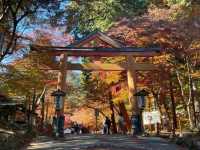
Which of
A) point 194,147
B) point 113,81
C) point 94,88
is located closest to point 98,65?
point 113,81

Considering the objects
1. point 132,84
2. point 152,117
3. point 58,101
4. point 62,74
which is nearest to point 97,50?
point 62,74

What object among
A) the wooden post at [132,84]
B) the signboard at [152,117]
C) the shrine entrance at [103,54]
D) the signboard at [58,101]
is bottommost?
the signboard at [152,117]

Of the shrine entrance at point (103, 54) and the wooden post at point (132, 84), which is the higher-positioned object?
the shrine entrance at point (103, 54)

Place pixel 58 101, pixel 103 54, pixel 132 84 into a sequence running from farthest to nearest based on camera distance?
1. pixel 103 54
2. pixel 132 84
3. pixel 58 101

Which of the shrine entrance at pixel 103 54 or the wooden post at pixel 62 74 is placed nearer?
the wooden post at pixel 62 74

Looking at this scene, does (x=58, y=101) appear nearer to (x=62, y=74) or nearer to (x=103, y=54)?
(x=62, y=74)

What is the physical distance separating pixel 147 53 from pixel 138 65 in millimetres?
870

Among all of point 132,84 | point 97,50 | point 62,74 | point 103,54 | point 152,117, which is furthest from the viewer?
point 103,54

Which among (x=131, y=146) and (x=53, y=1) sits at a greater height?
(x=53, y=1)

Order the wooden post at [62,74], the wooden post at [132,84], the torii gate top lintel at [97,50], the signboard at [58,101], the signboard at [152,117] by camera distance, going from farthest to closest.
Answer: the torii gate top lintel at [97,50]
the wooden post at [132,84]
the wooden post at [62,74]
the signboard at [58,101]
the signboard at [152,117]

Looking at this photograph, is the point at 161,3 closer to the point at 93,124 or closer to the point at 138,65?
the point at 138,65

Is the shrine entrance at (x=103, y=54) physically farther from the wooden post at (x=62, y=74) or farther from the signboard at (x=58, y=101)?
the signboard at (x=58, y=101)

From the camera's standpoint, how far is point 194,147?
15.5 m

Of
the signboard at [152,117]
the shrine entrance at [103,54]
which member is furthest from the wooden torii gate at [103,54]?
the signboard at [152,117]
